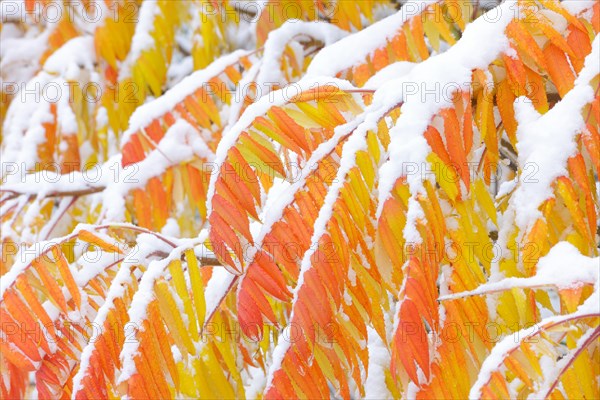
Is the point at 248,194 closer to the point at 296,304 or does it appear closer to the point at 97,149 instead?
the point at 296,304

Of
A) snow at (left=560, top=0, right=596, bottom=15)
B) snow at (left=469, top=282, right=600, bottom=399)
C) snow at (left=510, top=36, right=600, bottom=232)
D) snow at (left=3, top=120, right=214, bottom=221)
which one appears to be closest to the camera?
snow at (left=469, top=282, right=600, bottom=399)

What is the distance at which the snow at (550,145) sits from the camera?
3.15 ft

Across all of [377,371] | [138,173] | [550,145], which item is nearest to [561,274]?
[550,145]

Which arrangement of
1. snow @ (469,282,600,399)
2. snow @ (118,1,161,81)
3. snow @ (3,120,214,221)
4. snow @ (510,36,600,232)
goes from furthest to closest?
snow @ (118,1,161,81)
snow @ (3,120,214,221)
snow @ (510,36,600,232)
snow @ (469,282,600,399)

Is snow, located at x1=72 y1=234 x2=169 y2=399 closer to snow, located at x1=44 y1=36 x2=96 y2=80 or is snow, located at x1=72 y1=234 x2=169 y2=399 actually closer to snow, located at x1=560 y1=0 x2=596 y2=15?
snow, located at x1=560 y1=0 x2=596 y2=15

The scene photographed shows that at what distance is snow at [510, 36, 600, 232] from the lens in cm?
96

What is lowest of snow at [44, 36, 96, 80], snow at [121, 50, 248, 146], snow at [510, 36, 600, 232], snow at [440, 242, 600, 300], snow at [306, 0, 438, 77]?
snow at [440, 242, 600, 300]

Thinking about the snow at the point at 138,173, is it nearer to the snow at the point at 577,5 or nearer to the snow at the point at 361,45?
the snow at the point at 361,45

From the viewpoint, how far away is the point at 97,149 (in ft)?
9.21

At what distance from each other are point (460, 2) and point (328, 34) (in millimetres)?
668

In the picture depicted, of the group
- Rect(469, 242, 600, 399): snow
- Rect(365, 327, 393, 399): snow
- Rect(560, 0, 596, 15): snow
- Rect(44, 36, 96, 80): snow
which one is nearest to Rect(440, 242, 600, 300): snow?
Rect(469, 242, 600, 399): snow

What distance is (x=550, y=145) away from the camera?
972 mm

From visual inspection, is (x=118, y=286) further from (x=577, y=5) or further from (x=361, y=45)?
(x=577, y=5)

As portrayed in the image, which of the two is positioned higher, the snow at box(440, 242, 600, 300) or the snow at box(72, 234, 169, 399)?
the snow at box(72, 234, 169, 399)
